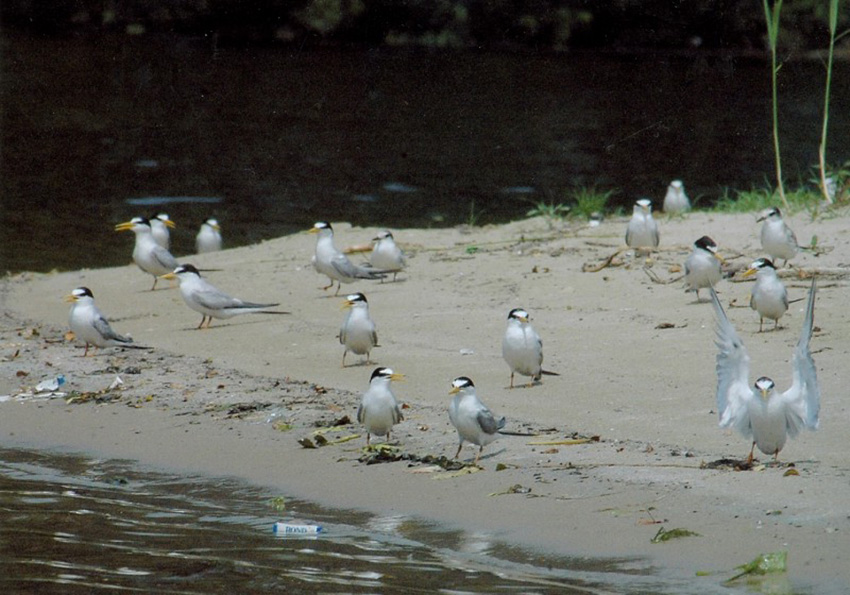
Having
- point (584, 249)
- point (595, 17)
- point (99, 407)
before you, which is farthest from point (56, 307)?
point (595, 17)

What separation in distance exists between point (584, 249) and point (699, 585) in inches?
291

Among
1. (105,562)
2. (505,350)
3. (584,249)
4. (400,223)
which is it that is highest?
(400,223)

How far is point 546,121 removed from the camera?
31609mm

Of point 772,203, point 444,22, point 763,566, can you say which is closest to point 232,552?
point 763,566

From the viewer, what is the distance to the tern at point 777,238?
10102 millimetres

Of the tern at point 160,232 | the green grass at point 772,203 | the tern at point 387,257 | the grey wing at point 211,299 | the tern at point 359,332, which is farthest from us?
the tern at point 160,232

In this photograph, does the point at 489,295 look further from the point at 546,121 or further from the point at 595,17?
the point at 595,17

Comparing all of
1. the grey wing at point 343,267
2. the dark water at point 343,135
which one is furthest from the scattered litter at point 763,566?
the dark water at point 343,135

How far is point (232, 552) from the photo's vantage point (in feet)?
17.6

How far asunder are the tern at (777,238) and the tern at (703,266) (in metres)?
0.90

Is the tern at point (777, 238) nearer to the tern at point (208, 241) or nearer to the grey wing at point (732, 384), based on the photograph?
the grey wing at point (732, 384)

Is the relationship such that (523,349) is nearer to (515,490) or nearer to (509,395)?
(509,395)

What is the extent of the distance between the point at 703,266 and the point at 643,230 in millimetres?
1982

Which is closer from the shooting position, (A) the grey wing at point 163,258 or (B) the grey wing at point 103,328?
(B) the grey wing at point 103,328
